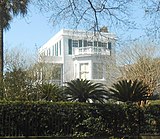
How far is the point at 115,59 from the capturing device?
132 feet

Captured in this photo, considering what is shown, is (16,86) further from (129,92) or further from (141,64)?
(141,64)

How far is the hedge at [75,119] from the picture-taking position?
1916cm

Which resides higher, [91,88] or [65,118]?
[91,88]

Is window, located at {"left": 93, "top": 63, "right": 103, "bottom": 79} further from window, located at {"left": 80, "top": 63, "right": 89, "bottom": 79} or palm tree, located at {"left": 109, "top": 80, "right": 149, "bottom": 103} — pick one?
palm tree, located at {"left": 109, "top": 80, "right": 149, "bottom": 103}

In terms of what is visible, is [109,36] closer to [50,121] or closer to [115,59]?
[50,121]

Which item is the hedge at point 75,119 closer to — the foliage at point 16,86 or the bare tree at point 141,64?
the foliage at point 16,86

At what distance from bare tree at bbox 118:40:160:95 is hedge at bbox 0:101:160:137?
1510cm

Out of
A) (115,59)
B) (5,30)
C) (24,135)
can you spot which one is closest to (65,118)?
(24,135)

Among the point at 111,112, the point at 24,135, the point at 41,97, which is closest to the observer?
the point at 24,135

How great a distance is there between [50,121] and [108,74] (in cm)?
2206

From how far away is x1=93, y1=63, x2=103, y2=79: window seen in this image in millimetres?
43503

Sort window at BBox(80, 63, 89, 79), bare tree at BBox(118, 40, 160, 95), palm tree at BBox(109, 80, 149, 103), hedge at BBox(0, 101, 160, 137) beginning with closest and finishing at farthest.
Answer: hedge at BBox(0, 101, 160, 137) < palm tree at BBox(109, 80, 149, 103) < bare tree at BBox(118, 40, 160, 95) < window at BBox(80, 63, 89, 79)

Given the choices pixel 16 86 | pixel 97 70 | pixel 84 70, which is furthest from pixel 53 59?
pixel 16 86

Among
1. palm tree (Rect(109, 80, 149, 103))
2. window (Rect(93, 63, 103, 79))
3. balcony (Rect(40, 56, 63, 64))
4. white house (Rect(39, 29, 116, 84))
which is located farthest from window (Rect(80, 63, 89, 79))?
palm tree (Rect(109, 80, 149, 103))
